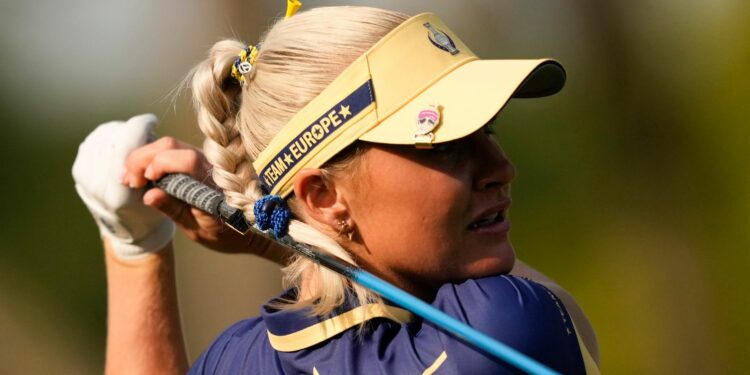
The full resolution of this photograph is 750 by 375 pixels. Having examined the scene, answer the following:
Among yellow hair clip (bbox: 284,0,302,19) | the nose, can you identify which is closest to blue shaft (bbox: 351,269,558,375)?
the nose

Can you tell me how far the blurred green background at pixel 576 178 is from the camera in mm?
4281

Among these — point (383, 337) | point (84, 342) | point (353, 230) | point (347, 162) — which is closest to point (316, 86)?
point (347, 162)

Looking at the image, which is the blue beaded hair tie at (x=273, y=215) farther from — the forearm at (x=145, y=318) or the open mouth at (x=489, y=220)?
the forearm at (x=145, y=318)

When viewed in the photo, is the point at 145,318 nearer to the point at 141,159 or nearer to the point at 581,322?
the point at 141,159

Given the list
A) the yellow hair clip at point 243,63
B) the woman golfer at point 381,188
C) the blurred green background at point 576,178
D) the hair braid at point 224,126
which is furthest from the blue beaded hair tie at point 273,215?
the blurred green background at point 576,178

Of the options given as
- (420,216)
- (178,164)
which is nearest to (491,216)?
(420,216)

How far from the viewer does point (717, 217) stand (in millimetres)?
4293

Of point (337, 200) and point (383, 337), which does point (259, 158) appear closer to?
point (337, 200)

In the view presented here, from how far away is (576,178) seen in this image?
4.54 m

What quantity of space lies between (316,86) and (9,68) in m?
3.59

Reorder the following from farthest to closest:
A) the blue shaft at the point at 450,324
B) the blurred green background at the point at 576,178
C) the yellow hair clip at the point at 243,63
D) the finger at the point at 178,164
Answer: the blurred green background at the point at 576,178, the finger at the point at 178,164, the yellow hair clip at the point at 243,63, the blue shaft at the point at 450,324

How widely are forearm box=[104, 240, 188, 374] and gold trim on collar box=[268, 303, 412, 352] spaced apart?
2.02ft

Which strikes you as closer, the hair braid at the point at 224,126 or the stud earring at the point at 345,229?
the stud earring at the point at 345,229

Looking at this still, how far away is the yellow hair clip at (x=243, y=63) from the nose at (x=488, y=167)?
438 millimetres
